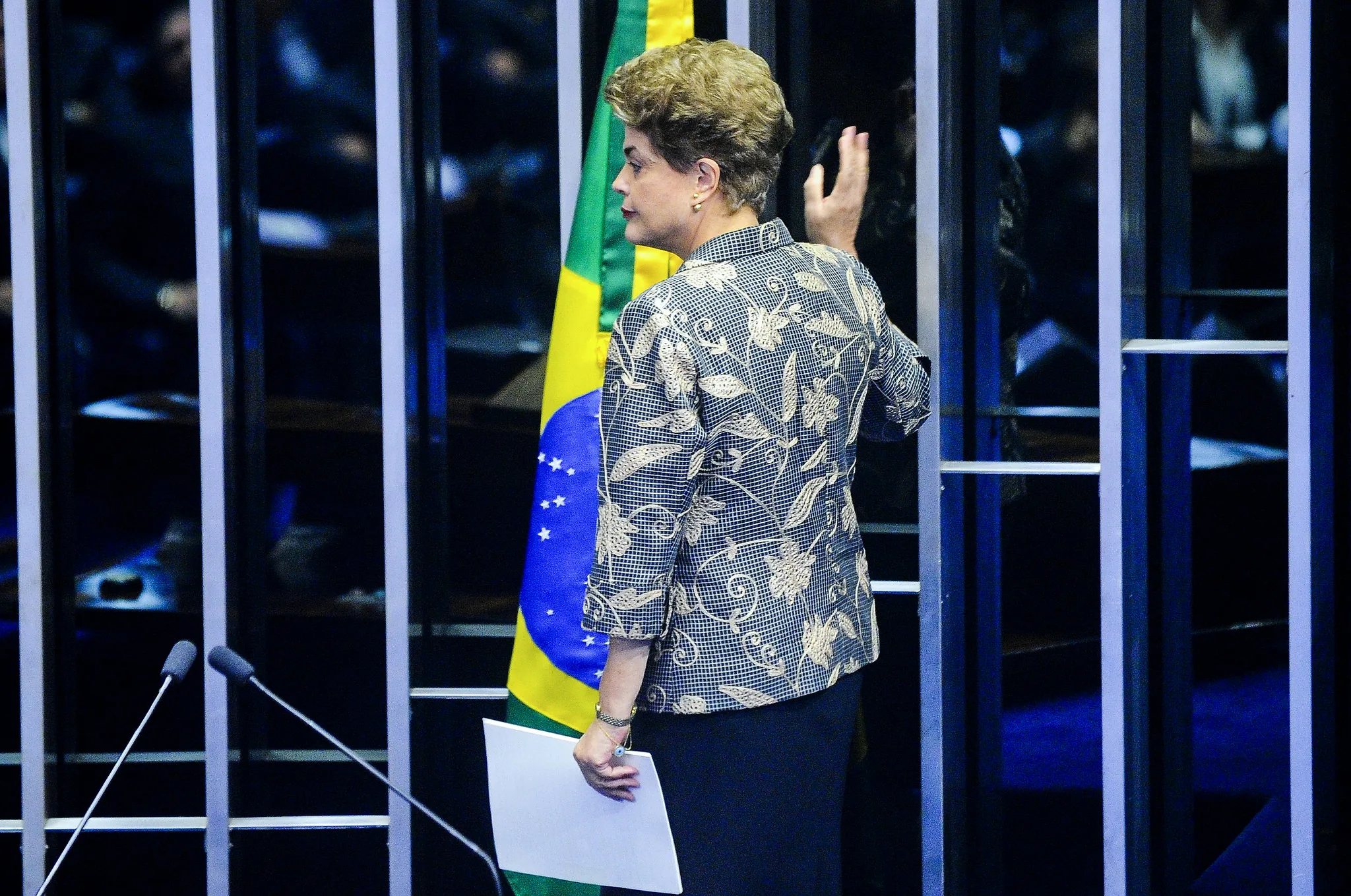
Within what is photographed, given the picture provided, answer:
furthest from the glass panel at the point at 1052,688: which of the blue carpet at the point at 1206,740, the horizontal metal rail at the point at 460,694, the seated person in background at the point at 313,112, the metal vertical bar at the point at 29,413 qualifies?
the metal vertical bar at the point at 29,413

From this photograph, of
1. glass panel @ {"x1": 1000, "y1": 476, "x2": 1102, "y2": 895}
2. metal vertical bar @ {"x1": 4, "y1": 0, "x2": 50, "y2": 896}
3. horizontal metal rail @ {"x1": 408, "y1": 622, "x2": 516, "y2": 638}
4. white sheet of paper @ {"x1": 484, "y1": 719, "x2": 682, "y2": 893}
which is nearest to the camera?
white sheet of paper @ {"x1": 484, "y1": 719, "x2": 682, "y2": 893}

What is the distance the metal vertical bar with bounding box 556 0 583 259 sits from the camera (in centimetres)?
235

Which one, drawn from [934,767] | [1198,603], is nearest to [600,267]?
[934,767]

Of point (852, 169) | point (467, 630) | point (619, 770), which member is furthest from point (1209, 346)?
point (467, 630)

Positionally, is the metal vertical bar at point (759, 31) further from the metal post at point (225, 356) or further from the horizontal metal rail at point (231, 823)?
the horizontal metal rail at point (231, 823)

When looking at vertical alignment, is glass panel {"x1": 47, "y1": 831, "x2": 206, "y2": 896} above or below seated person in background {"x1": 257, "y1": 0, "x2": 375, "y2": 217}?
below

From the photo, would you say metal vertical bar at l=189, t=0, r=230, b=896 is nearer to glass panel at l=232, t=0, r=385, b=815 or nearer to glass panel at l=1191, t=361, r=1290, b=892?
glass panel at l=232, t=0, r=385, b=815

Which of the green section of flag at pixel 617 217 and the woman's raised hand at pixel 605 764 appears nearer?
the woman's raised hand at pixel 605 764

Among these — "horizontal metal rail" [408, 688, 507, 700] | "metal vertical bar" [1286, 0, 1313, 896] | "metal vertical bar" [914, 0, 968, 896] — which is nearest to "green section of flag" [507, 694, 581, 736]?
"horizontal metal rail" [408, 688, 507, 700]

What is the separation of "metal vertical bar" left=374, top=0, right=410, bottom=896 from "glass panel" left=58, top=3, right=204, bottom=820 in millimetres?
417

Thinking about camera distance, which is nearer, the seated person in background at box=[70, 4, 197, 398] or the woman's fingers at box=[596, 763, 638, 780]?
the woman's fingers at box=[596, 763, 638, 780]

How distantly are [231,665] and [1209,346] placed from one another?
1656 mm

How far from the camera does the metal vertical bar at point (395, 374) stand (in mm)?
2369

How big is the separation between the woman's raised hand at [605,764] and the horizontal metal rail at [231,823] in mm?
963
